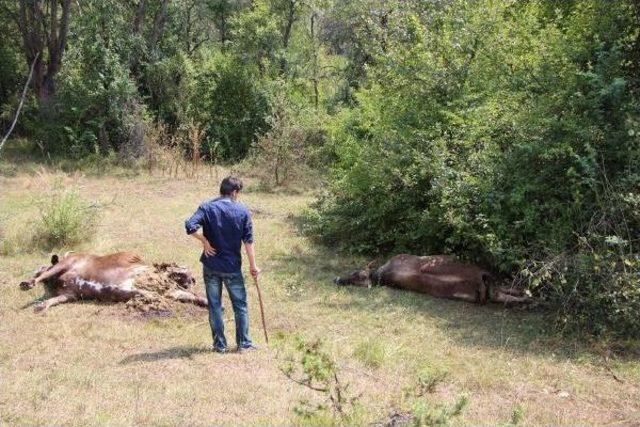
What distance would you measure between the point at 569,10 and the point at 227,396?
367 inches

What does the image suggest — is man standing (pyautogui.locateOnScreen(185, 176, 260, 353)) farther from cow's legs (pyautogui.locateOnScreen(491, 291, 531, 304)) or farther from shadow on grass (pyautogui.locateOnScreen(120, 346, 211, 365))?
cow's legs (pyautogui.locateOnScreen(491, 291, 531, 304))

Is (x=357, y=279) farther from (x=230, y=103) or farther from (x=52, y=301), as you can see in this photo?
(x=230, y=103)

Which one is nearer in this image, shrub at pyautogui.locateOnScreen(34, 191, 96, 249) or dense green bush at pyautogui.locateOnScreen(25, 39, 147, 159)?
shrub at pyautogui.locateOnScreen(34, 191, 96, 249)

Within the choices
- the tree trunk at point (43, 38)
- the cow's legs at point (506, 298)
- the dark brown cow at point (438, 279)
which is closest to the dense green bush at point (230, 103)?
the tree trunk at point (43, 38)

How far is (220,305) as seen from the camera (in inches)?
248

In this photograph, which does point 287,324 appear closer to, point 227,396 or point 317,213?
point 227,396

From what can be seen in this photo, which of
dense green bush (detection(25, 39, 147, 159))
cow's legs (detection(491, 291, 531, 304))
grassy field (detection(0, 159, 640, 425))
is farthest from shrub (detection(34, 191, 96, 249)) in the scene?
dense green bush (detection(25, 39, 147, 159))

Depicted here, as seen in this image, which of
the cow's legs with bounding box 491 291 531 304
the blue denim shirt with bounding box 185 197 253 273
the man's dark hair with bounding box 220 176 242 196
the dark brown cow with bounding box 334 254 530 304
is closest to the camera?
the blue denim shirt with bounding box 185 197 253 273

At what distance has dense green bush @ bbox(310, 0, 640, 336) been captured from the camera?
7238 millimetres

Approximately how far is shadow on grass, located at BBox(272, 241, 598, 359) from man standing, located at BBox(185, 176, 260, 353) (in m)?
1.87

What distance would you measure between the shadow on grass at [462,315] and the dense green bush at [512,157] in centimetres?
39

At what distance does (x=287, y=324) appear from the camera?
738 cm

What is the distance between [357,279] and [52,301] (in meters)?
3.97

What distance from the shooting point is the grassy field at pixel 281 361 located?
4879 mm
